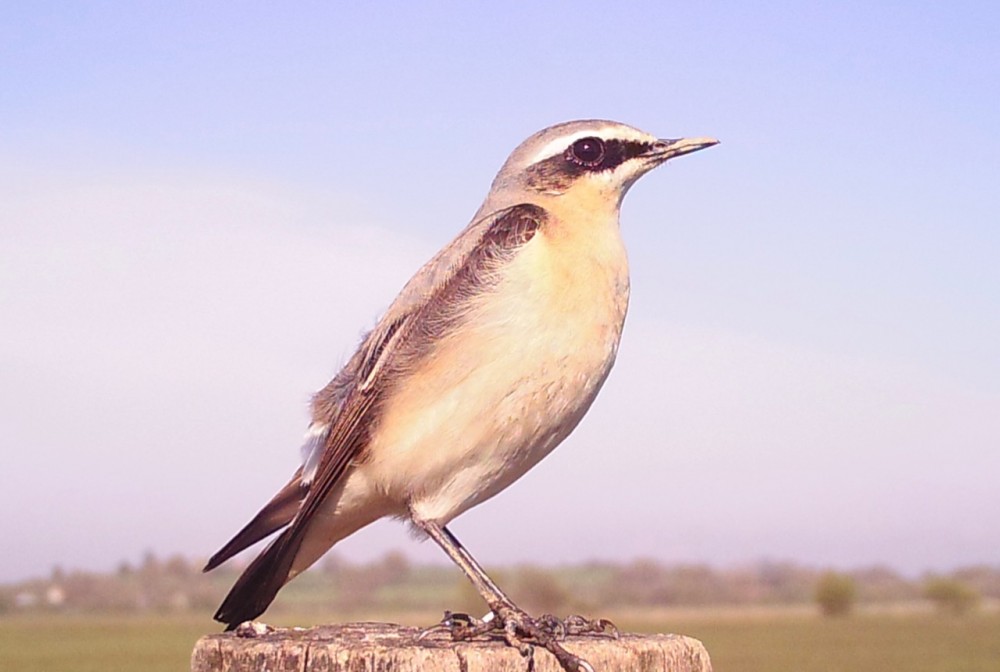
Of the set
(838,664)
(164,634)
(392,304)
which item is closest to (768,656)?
A: (838,664)

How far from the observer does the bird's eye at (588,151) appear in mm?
6340

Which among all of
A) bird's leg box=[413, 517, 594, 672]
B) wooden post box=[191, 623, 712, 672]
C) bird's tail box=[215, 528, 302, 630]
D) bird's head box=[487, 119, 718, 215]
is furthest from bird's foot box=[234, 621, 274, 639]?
bird's head box=[487, 119, 718, 215]

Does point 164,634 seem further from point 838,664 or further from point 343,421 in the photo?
point 343,421

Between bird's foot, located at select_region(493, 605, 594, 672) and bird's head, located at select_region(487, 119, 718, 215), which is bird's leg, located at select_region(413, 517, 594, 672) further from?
bird's head, located at select_region(487, 119, 718, 215)

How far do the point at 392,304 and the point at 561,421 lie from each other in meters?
1.19

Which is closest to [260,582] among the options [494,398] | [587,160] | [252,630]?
[252,630]

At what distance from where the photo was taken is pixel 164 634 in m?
70.6

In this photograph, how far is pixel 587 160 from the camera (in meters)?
6.34

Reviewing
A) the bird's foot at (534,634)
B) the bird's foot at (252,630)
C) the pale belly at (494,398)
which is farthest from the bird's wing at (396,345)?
the bird's foot at (534,634)

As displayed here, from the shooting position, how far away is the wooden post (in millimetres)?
4180

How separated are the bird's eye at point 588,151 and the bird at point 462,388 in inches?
5.7

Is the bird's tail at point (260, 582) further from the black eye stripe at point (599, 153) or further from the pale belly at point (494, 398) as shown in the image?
the black eye stripe at point (599, 153)

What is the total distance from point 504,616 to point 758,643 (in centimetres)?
7946

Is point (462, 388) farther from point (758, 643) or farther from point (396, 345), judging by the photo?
point (758, 643)
